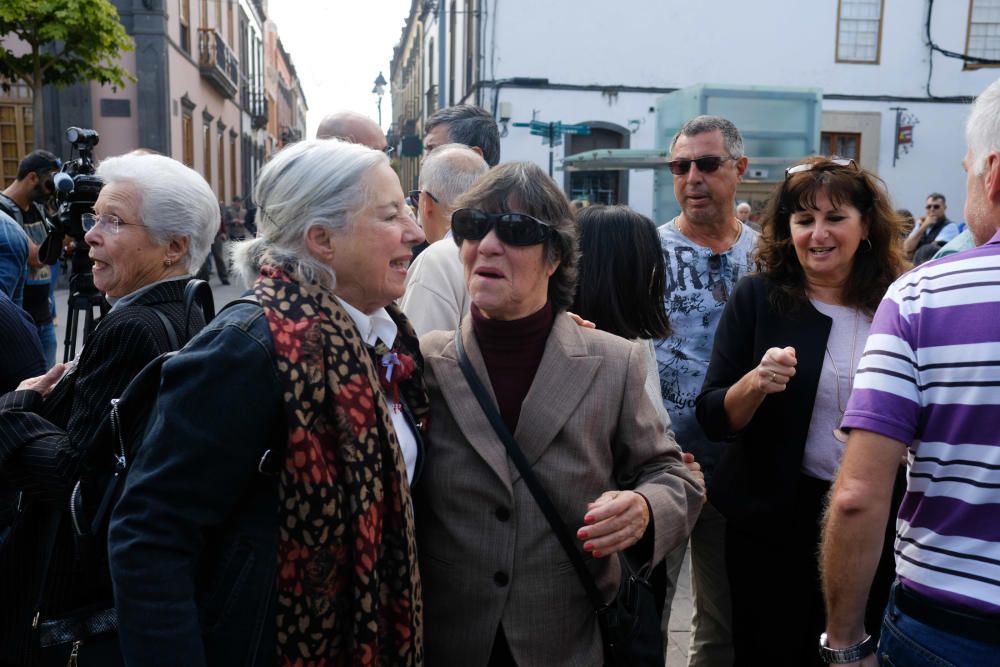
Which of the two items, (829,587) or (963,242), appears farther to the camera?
(963,242)

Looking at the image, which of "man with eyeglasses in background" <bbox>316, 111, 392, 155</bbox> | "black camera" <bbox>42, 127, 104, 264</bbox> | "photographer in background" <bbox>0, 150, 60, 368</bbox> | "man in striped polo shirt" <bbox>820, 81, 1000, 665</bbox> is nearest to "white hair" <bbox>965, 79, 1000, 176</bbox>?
Answer: "man in striped polo shirt" <bbox>820, 81, 1000, 665</bbox>

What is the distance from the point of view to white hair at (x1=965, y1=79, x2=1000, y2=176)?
5.29 ft

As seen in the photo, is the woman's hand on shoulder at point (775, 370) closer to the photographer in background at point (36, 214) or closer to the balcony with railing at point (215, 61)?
the photographer in background at point (36, 214)

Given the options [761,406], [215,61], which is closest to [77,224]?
[761,406]

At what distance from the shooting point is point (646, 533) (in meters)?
1.91

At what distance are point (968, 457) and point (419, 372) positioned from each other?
1.14 meters

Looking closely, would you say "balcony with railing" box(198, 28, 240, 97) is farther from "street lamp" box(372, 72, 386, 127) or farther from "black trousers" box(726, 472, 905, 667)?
"black trousers" box(726, 472, 905, 667)

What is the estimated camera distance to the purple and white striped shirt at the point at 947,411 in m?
1.52

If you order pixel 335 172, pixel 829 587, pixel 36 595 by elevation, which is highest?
pixel 335 172

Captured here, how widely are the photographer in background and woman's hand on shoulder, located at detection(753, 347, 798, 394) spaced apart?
4.67 metres

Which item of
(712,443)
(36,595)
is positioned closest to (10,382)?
(36,595)

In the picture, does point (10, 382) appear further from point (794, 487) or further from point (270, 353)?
point (794, 487)

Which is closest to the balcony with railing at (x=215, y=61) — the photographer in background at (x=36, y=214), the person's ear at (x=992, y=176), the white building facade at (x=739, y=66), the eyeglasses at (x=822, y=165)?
the white building facade at (x=739, y=66)

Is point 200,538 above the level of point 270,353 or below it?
below
